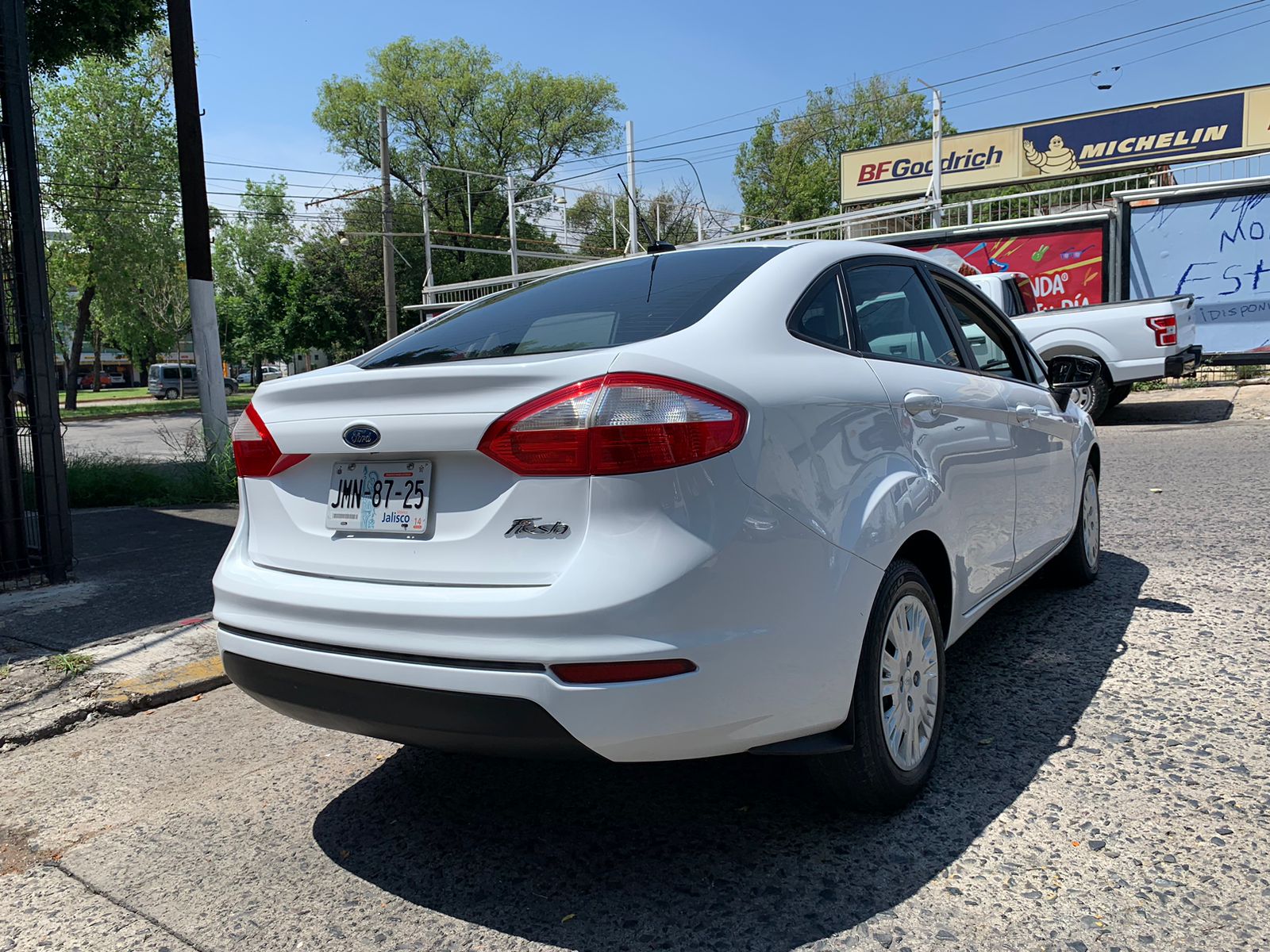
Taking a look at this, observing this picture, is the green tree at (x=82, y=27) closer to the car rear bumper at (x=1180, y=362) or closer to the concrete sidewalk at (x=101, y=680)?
the concrete sidewalk at (x=101, y=680)

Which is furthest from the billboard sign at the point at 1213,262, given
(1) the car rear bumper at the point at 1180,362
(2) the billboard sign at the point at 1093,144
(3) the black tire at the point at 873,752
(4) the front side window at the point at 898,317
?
(3) the black tire at the point at 873,752

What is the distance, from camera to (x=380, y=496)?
2541mm

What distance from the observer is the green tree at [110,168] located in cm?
3450

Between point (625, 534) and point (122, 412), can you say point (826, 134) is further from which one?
point (625, 534)

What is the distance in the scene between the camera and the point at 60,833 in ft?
9.98

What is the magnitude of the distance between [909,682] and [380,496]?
5.26 ft

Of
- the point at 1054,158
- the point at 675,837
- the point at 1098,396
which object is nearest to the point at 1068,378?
the point at 675,837

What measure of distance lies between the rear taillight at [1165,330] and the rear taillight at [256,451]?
11565 mm

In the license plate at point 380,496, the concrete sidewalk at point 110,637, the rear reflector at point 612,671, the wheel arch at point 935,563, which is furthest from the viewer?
the concrete sidewalk at point 110,637

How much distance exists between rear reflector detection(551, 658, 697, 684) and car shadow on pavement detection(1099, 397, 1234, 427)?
12214 millimetres

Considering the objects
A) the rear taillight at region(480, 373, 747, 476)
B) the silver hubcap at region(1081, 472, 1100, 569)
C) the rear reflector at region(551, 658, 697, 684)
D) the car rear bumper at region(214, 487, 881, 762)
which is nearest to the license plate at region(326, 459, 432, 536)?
the car rear bumper at region(214, 487, 881, 762)

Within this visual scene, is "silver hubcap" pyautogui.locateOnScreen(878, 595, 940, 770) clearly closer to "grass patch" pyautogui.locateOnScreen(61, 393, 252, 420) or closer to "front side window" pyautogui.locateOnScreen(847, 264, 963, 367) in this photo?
"front side window" pyautogui.locateOnScreen(847, 264, 963, 367)

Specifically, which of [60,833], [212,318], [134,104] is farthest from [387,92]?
[60,833]

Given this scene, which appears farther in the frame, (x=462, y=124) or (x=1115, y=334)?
(x=462, y=124)
